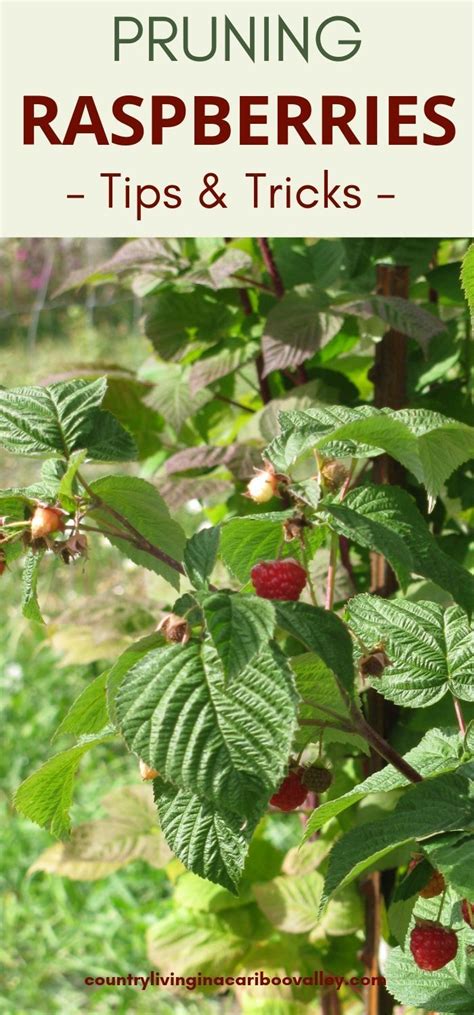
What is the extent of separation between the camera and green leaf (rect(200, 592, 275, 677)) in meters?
0.57

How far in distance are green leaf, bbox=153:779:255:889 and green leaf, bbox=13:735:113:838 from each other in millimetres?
105

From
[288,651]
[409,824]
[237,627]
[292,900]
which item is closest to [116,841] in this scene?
[292,900]

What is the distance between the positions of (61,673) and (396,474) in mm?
1939

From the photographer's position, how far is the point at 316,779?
0.77m

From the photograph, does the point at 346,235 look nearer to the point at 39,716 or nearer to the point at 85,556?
the point at 85,556

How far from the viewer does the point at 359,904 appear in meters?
1.36

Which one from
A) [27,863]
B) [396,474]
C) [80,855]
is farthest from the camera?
[27,863]

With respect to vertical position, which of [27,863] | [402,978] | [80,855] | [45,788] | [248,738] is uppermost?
[248,738]

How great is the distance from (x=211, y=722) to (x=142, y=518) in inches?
8.2

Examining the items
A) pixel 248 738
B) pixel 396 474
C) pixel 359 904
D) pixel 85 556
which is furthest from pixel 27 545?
pixel 359 904

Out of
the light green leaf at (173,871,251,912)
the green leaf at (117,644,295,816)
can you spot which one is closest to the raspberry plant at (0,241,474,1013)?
the green leaf at (117,644,295,816)

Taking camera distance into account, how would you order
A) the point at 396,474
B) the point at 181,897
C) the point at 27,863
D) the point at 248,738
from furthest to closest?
the point at 27,863, the point at 181,897, the point at 396,474, the point at 248,738

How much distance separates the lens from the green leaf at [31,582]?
0.71 metres

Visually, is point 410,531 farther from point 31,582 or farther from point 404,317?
point 404,317
